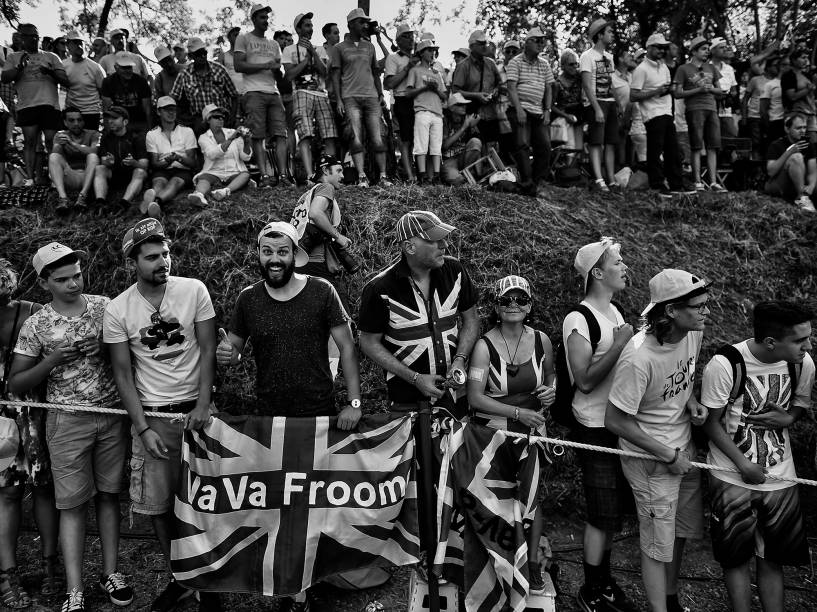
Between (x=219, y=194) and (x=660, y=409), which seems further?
(x=219, y=194)

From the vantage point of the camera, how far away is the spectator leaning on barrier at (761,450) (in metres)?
3.91

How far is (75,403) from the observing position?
4.43m

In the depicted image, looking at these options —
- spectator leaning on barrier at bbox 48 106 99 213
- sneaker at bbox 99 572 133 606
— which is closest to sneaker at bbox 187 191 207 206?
spectator leaning on barrier at bbox 48 106 99 213

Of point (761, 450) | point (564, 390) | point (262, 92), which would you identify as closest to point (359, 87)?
point (262, 92)

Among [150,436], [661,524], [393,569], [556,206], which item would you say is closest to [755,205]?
[556,206]

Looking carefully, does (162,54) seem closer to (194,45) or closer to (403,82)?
(194,45)

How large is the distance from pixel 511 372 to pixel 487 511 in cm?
94

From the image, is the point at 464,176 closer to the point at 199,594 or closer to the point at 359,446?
the point at 359,446

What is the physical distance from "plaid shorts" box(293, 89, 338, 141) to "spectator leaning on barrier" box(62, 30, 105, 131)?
123 inches

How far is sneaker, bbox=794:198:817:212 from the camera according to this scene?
944 cm

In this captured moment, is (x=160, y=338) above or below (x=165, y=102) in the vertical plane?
below

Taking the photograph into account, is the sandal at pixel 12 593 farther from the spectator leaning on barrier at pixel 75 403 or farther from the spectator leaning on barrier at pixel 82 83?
the spectator leaning on barrier at pixel 82 83

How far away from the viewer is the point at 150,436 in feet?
14.1

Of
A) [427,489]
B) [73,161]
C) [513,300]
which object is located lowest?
[427,489]
